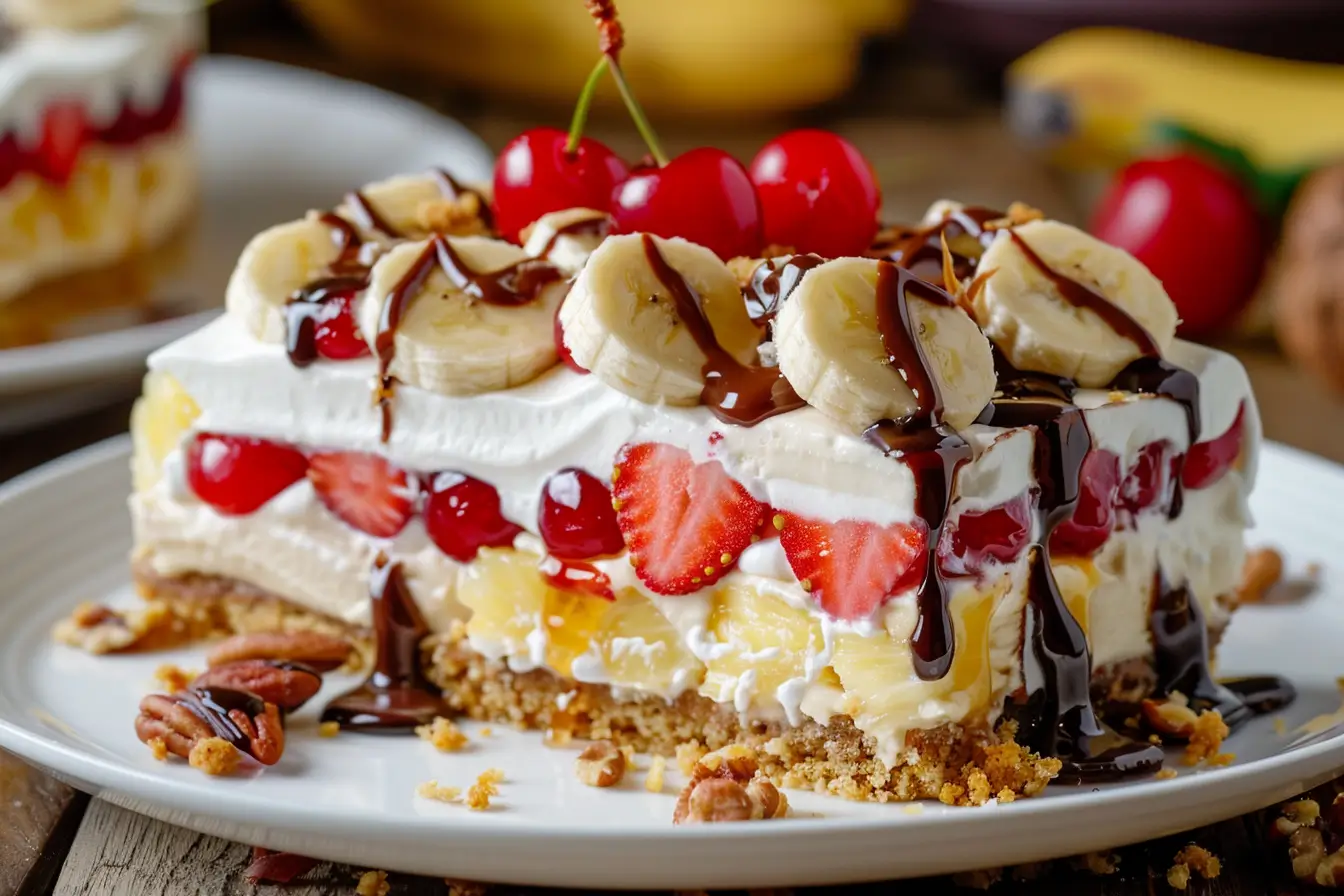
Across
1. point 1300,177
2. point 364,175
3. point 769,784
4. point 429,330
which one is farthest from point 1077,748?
point 364,175

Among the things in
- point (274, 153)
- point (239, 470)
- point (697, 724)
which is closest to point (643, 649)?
point (697, 724)

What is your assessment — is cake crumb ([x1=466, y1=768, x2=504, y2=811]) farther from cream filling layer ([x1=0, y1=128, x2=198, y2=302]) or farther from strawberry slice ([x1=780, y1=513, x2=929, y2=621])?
cream filling layer ([x1=0, y1=128, x2=198, y2=302])

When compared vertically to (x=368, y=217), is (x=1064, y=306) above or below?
above

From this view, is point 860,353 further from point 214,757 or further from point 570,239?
point 214,757

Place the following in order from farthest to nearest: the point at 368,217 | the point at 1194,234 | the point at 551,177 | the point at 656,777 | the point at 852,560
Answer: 1. the point at 1194,234
2. the point at 368,217
3. the point at 551,177
4. the point at 656,777
5. the point at 852,560

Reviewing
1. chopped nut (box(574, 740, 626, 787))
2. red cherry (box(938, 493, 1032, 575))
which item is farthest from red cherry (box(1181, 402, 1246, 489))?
chopped nut (box(574, 740, 626, 787))

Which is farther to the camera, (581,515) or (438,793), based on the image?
(581,515)

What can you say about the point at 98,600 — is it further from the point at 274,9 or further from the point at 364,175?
the point at 274,9
